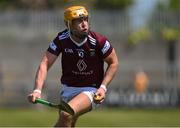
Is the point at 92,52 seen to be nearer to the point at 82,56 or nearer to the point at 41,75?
the point at 82,56

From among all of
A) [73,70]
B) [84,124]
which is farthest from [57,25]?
[73,70]

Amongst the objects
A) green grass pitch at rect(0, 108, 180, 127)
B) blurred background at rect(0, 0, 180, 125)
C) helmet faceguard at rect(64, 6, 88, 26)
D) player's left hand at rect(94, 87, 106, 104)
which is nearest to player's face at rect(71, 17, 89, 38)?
helmet faceguard at rect(64, 6, 88, 26)

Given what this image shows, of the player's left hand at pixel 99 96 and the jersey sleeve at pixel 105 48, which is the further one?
the jersey sleeve at pixel 105 48

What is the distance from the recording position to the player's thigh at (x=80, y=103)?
11117mm

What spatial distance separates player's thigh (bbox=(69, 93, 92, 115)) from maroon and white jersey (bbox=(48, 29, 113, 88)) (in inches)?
Answer: 15.2

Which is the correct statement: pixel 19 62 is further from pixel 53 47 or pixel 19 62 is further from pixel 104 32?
pixel 53 47

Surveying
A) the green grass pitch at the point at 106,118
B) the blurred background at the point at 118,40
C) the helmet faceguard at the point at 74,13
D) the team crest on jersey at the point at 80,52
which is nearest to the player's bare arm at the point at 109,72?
the team crest on jersey at the point at 80,52

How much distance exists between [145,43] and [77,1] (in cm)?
1045

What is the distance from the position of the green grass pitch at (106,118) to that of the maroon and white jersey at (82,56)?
32.5 ft

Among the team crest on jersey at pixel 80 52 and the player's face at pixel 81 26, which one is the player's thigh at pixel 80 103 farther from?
the player's face at pixel 81 26

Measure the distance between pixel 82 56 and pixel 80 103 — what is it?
2.67 ft

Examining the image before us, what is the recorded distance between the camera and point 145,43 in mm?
38906

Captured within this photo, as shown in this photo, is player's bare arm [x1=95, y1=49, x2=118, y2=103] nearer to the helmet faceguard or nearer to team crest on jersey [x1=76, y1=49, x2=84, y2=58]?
team crest on jersey [x1=76, y1=49, x2=84, y2=58]

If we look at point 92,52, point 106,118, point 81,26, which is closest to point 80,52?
point 92,52
